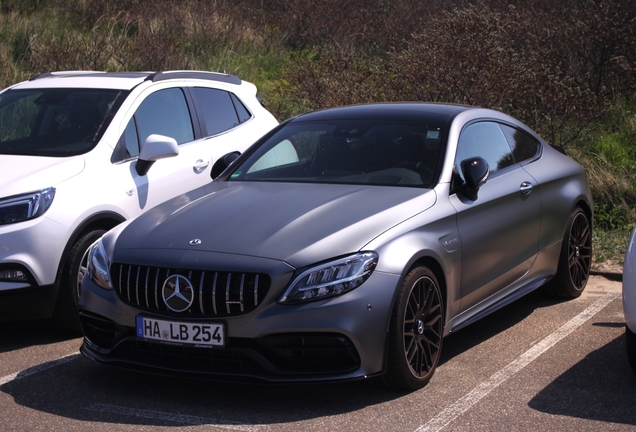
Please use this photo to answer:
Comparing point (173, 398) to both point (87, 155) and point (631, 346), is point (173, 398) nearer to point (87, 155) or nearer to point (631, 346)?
point (87, 155)

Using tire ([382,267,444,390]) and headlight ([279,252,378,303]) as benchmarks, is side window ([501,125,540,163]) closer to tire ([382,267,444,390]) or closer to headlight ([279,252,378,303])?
tire ([382,267,444,390])

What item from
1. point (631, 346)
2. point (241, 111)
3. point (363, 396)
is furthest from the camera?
point (241, 111)

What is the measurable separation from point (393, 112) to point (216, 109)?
2.24 m

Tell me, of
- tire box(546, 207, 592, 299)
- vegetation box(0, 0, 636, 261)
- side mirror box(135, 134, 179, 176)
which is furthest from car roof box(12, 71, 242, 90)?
vegetation box(0, 0, 636, 261)

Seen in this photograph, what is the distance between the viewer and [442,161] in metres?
5.55

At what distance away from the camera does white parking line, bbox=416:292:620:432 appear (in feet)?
14.5

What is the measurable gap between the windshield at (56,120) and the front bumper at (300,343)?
239 centimetres

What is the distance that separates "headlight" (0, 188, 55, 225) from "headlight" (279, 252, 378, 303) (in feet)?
7.17

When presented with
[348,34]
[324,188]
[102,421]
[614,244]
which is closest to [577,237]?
[614,244]

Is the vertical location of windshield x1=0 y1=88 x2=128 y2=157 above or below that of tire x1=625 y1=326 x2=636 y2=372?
above

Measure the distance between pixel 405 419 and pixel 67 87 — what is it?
429 cm

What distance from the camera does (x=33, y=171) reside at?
606 centimetres

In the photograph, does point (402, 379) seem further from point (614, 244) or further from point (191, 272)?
point (614, 244)

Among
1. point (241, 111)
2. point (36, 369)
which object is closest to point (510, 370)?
point (36, 369)
